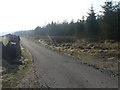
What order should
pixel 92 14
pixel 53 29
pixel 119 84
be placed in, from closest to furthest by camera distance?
pixel 119 84 → pixel 92 14 → pixel 53 29

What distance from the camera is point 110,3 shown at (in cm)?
5062

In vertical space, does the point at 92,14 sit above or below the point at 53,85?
above

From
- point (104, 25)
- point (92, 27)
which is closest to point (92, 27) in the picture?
point (92, 27)

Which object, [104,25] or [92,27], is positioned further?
[92,27]

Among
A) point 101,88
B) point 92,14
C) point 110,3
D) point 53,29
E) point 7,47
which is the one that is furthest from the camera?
point 53,29

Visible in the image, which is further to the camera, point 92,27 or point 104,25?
point 92,27

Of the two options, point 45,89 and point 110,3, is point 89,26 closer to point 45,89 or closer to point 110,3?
point 110,3

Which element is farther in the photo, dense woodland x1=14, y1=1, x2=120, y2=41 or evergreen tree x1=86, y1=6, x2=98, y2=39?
evergreen tree x1=86, y1=6, x2=98, y2=39

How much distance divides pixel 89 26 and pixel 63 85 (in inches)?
1761

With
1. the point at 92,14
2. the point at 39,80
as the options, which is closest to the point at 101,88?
the point at 39,80

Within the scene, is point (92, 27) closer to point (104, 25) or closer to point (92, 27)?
point (92, 27)

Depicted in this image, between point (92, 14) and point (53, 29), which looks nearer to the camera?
point (92, 14)

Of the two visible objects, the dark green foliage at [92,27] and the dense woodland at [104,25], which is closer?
the dense woodland at [104,25]

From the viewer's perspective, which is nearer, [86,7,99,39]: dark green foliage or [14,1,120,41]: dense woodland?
[14,1,120,41]: dense woodland
